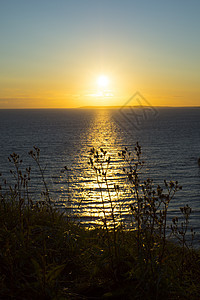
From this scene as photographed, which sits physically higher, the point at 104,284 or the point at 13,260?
the point at 13,260

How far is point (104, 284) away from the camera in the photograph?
4.24 m

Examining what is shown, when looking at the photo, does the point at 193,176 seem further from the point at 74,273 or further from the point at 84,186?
the point at 74,273

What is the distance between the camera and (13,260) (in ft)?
14.5

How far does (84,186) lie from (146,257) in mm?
26933

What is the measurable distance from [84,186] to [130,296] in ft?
89.7

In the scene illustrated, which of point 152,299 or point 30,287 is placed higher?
point 30,287

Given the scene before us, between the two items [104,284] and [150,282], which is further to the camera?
[104,284]

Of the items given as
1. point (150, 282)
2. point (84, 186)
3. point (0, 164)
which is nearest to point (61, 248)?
point (150, 282)

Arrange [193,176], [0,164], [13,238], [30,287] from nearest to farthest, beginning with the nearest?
[30,287]
[13,238]
[193,176]
[0,164]

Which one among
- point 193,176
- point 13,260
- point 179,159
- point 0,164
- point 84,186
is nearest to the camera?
point 13,260

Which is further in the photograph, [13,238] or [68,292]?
[13,238]

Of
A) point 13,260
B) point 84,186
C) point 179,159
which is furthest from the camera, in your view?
point 179,159

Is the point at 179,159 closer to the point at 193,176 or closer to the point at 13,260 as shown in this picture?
the point at 193,176

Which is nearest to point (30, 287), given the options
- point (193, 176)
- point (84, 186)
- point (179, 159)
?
point (84, 186)
